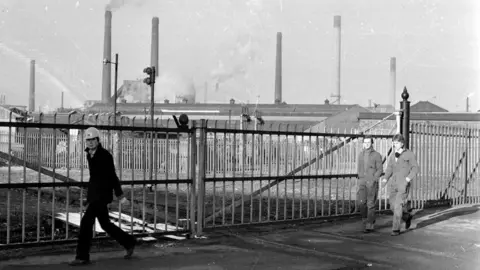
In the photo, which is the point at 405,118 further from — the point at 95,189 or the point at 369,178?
the point at 95,189

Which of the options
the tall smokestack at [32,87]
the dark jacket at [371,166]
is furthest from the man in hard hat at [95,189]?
the tall smokestack at [32,87]

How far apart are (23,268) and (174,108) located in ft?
194

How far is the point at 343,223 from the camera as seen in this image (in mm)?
11938

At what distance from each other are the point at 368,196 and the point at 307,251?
2.29 metres

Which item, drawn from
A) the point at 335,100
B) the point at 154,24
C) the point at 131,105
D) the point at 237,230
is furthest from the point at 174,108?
the point at 237,230

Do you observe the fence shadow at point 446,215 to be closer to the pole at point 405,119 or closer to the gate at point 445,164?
the gate at point 445,164

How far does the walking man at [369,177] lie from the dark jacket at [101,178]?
4.82 m

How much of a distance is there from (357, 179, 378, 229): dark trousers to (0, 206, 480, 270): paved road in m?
0.28

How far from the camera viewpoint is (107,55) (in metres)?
78.0

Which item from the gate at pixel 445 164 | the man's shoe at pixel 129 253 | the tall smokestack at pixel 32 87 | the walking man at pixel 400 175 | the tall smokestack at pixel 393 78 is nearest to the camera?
the man's shoe at pixel 129 253

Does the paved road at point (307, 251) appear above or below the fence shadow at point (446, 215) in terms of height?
above

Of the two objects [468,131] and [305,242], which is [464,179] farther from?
[305,242]

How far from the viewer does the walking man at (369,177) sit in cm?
1077

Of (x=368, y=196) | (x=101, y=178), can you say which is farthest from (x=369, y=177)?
(x=101, y=178)
